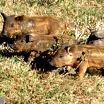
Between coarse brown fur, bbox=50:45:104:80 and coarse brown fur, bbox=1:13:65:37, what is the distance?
1692mm

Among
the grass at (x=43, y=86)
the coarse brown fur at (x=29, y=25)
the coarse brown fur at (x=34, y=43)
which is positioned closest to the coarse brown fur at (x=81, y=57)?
the grass at (x=43, y=86)

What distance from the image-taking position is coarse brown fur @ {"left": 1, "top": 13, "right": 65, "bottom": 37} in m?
10.8

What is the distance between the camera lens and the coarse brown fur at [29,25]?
35.6ft

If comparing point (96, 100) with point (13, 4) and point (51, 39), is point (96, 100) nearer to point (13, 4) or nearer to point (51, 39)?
point (51, 39)

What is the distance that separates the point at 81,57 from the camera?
9.25 meters

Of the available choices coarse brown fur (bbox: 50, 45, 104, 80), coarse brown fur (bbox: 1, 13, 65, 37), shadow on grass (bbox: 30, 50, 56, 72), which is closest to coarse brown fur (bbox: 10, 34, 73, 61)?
shadow on grass (bbox: 30, 50, 56, 72)

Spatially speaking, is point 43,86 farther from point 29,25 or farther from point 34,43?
point 29,25

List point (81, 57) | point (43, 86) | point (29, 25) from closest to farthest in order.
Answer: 1. point (43, 86)
2. point (81, 57)
3. point (29, 25)

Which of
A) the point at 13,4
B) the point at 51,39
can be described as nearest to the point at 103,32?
the point at 51,39

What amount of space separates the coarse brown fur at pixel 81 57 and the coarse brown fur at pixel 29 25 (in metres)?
1.69

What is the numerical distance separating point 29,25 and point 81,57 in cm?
225

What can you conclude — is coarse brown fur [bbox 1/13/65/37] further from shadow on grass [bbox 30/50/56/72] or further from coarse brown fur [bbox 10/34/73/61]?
shadow on grass [bbox 30/50/56/72]

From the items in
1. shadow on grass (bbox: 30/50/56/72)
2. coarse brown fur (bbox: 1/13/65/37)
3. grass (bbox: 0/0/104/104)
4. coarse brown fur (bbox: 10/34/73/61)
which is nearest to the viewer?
grass (bbox: 0/0/104/104)

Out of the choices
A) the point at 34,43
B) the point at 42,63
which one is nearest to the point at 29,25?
the point at 34,43
